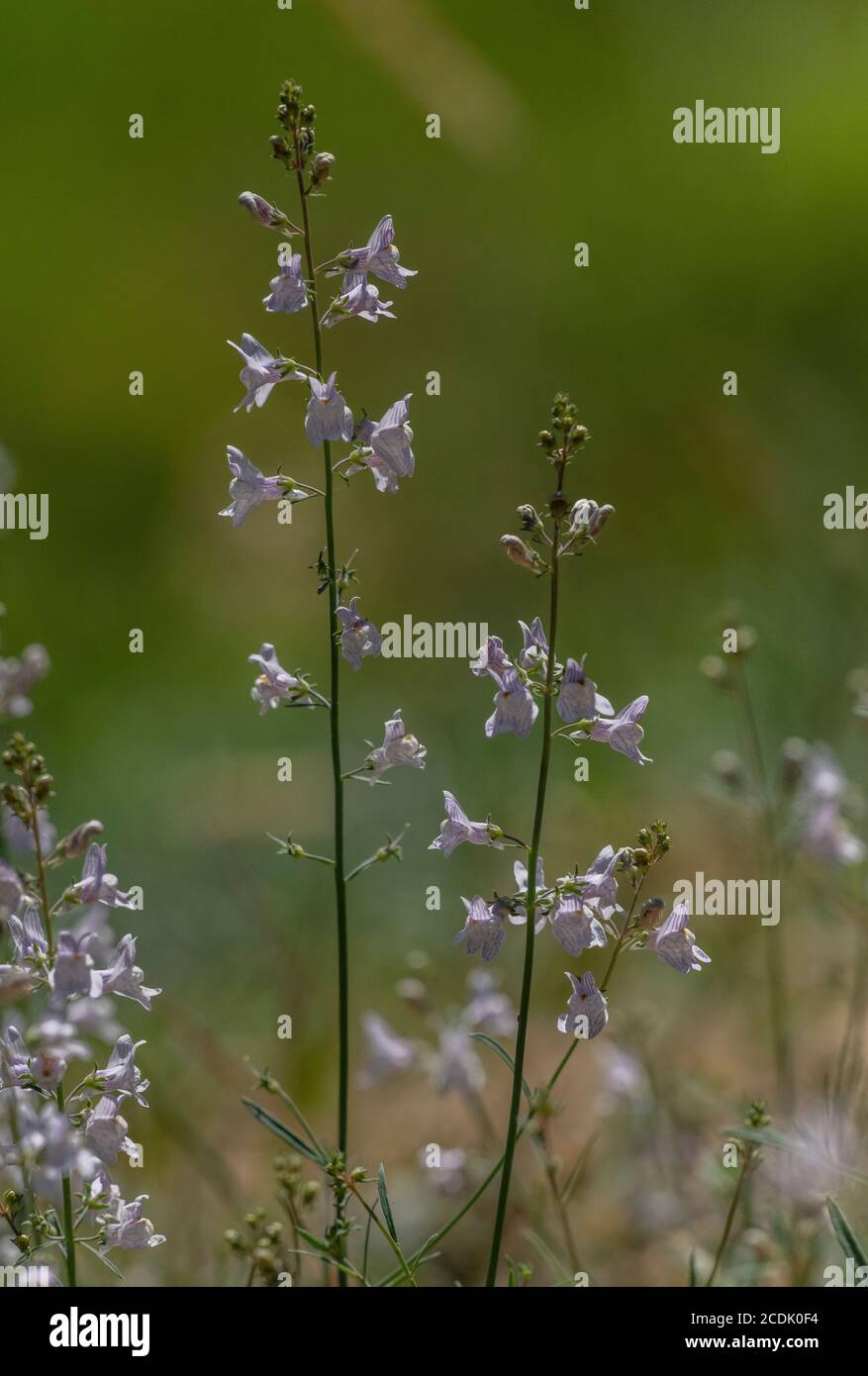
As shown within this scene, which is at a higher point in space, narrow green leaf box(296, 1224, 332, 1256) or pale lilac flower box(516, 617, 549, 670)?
pale lilac flower box(516, 617, 549, 670)

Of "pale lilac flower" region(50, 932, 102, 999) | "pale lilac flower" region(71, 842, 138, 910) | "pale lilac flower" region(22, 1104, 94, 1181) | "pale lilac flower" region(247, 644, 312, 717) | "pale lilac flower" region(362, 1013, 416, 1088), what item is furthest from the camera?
"pale lilac flower" region(362, 1013, 416, 1088)

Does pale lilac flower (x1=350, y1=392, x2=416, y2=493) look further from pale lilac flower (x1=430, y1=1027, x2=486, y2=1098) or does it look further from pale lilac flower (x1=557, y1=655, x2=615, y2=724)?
pale lilac flower (x1=430, y1=1027, x2=486, y2=1098)

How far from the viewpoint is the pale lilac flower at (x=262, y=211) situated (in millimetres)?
1992

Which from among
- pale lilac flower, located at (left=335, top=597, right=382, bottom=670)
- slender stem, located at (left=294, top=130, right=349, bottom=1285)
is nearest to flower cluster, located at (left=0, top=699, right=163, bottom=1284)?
slender stem, located at (left=294, top=130, right=349, bottom=1285)

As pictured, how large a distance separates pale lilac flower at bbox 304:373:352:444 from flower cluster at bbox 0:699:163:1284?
59 centimetres

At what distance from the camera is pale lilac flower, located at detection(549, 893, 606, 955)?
1.74 metres

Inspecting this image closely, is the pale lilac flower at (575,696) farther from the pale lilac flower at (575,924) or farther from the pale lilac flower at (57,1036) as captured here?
the pale lilac flower at (57,1036)

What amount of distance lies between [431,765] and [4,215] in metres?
4.01

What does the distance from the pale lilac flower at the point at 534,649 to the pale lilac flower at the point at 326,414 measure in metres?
0.38

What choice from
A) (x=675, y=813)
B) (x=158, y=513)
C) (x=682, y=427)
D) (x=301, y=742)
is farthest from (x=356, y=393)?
(x=675, y=813)

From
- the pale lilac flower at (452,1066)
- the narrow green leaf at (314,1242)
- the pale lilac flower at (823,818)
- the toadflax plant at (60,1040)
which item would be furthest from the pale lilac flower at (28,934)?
the pale lilac flower at (823,818)

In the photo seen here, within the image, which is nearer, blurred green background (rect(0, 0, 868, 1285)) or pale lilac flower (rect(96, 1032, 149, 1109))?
pale lilac flower (rect(96, 1032, 149, 1109))

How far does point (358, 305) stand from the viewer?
1945 millimetres

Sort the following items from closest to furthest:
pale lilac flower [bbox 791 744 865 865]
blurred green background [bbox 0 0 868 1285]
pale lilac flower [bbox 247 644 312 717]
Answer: pale lilac flower [bbox 247 644 312 717], pale lilac flower [bbox 791 744 865 865], blurred green background [bbox 0 0 868 1285]
